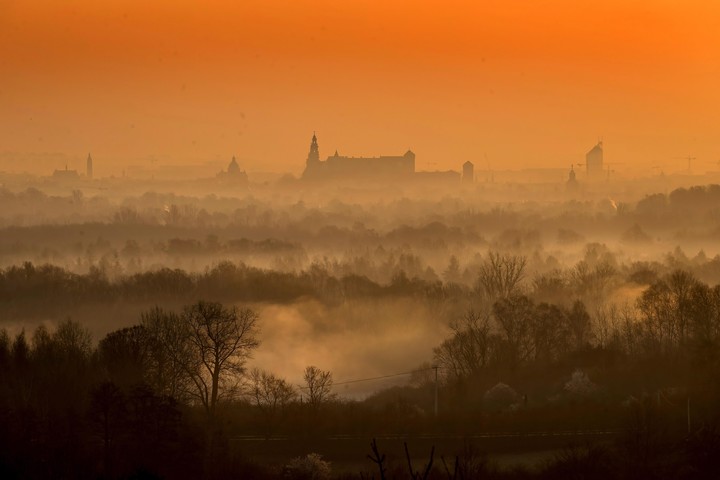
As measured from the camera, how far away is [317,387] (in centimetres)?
4494

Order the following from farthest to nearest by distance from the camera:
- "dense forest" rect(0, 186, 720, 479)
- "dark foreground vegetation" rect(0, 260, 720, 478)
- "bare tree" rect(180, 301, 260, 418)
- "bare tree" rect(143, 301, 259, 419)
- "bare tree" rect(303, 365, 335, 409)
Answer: "bare tree" rect(303, 365, 335, 409), "bare tree" rect(143, 301, 259, 419), "bare tree" rect(180, 301, 260, 418), "dense forest" rect(0, 186, 720, 479), "dark foreground vegetation" rect(0, 260, 720, 478)

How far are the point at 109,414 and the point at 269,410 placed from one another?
→ 6.75 metres

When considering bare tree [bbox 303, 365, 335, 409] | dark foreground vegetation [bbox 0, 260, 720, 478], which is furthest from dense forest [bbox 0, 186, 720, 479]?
bare tree [bbox 303, 365, 335, 409]

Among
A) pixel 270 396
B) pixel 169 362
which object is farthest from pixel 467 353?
pixel 169 362

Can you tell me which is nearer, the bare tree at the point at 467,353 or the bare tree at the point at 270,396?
the bare tree at the point at 270,396

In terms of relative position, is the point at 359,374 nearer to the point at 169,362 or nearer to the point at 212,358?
the point at 212,358

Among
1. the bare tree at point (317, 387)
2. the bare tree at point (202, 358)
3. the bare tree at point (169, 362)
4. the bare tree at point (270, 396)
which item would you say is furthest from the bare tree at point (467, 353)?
the bare tree at point (169, 362)

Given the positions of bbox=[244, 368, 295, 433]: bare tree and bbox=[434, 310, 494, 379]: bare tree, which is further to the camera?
bbox=[434, 310, 494, 379]: bare tree

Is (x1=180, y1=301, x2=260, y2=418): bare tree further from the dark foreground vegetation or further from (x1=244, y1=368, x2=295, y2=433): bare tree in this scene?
(x1=244, y1=368, x2=295, y2=433): bare tree

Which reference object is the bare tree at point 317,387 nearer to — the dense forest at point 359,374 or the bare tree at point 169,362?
the dense forest at point 359,374

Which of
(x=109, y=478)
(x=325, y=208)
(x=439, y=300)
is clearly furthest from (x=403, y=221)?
(x=109, y=478)

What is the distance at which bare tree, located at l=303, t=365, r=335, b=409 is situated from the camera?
43.6m

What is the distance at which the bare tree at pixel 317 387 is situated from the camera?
4356 centimetres

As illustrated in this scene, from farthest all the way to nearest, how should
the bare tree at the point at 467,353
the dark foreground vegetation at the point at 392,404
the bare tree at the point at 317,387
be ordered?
the bare tree at the point at 467,353, the bare tree at the point at 317,387, the dark foreground vegetation at the point at 392,404
